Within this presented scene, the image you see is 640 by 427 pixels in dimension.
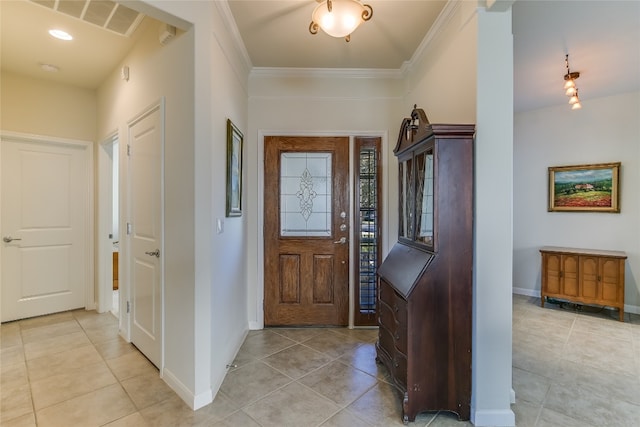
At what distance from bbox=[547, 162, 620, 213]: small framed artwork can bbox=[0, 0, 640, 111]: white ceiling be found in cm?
112

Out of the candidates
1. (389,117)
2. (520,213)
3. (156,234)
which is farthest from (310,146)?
(520,213)

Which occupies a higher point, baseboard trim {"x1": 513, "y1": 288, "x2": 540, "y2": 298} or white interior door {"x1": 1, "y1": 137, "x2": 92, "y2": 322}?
white interior door {"x1": 1, "y1": 137, "x2": 92, "y2": 322}

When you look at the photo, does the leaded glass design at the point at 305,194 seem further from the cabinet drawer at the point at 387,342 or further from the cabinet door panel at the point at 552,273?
the cabinet door panel at the point at 552,273

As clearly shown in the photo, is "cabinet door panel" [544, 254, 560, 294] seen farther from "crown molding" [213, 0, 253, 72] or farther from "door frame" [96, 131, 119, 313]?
"door frame" [96, 131, 119, 313]

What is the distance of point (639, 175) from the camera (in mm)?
3721

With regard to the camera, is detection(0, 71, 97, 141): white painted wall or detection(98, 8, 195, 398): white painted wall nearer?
detection(98, 8, 195, 398): white painted wall

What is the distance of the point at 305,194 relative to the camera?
3.31 metres

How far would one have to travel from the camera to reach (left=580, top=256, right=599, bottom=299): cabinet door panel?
370 centimetres

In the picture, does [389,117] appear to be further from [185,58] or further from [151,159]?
[151,159]

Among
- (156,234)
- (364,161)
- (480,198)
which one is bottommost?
(156,234)

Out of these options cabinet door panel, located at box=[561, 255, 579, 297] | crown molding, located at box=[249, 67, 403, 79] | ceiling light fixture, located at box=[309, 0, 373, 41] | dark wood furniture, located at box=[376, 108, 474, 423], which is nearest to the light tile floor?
dark wood furniture, located at box=[376, 108, 474, 423]

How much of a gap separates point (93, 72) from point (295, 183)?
253cm

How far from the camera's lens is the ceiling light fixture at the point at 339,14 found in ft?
5.54

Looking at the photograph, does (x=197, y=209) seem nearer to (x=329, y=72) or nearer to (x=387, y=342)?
(x=387, y=342)
